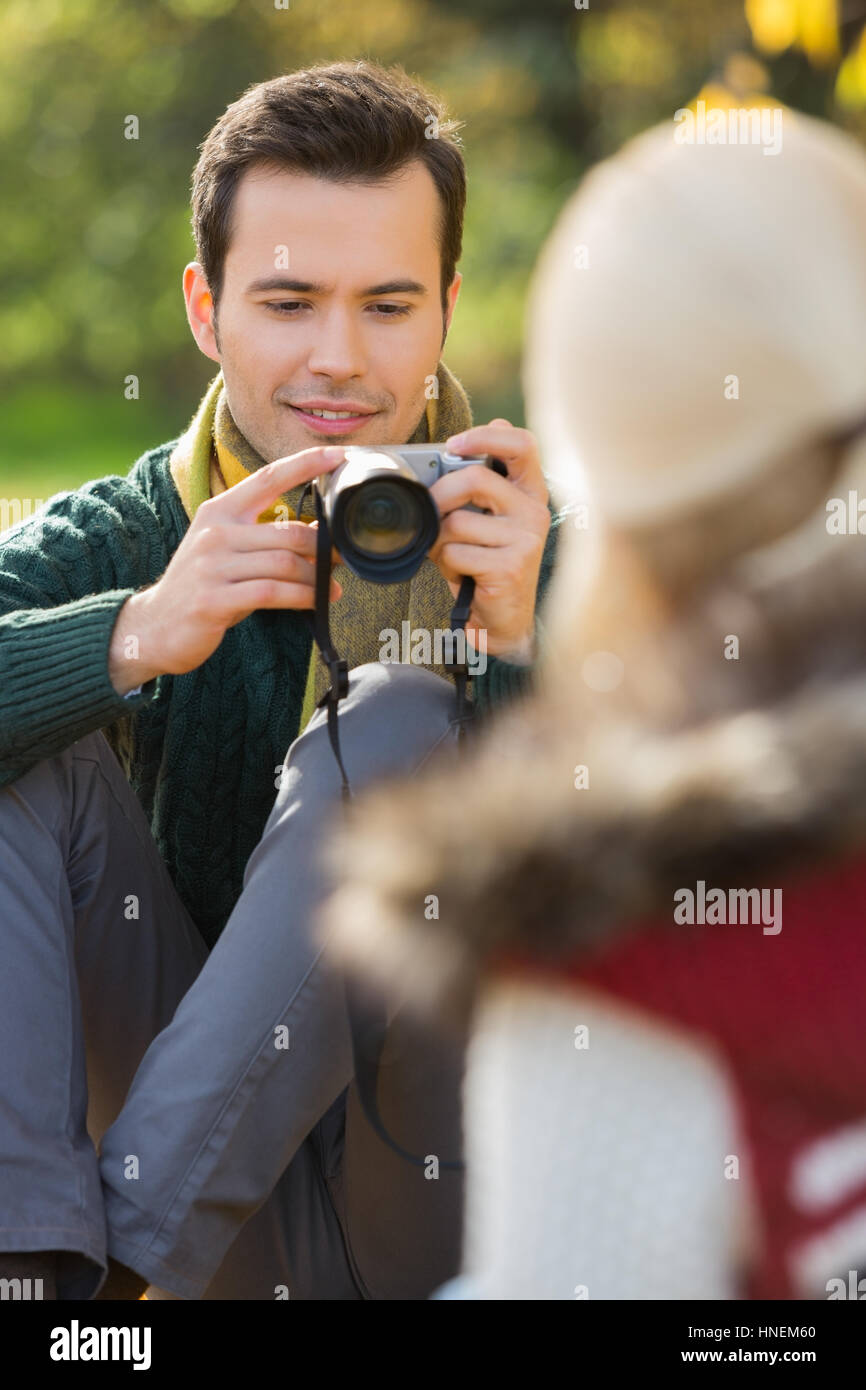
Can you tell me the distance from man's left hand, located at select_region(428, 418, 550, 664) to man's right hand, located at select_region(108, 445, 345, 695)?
0.16 metres

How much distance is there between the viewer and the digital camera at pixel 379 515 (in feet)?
5.31

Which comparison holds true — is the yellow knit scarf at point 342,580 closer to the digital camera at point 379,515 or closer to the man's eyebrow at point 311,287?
the man's eyebrow at point 311,287

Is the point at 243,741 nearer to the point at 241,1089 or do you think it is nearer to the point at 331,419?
the point at 331,419

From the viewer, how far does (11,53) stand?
1015 cm

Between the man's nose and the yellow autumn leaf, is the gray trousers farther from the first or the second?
the yellow autumn leaf

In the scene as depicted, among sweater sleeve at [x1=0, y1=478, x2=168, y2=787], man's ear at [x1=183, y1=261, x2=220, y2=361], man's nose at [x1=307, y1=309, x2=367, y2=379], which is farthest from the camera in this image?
man's ear at [x1=183, y1=261, x2=220, y2=361]

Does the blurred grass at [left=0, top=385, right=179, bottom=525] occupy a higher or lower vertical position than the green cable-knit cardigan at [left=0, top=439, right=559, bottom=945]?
higher

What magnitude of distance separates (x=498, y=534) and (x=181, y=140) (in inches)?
330

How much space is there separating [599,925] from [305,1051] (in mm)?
659

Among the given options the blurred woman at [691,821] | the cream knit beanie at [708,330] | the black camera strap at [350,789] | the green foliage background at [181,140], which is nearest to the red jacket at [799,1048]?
the blurred woman at [691,821]

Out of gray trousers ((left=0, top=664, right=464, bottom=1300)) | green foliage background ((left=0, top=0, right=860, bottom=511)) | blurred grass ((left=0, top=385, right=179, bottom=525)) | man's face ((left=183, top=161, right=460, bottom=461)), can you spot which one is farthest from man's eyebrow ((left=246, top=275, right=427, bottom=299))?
green foliage background ((left=0, top=0, right=860, bottom=511))

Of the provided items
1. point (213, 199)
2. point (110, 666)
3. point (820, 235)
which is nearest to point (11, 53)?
point (213, 199)

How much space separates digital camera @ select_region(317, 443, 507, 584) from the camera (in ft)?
5.31
